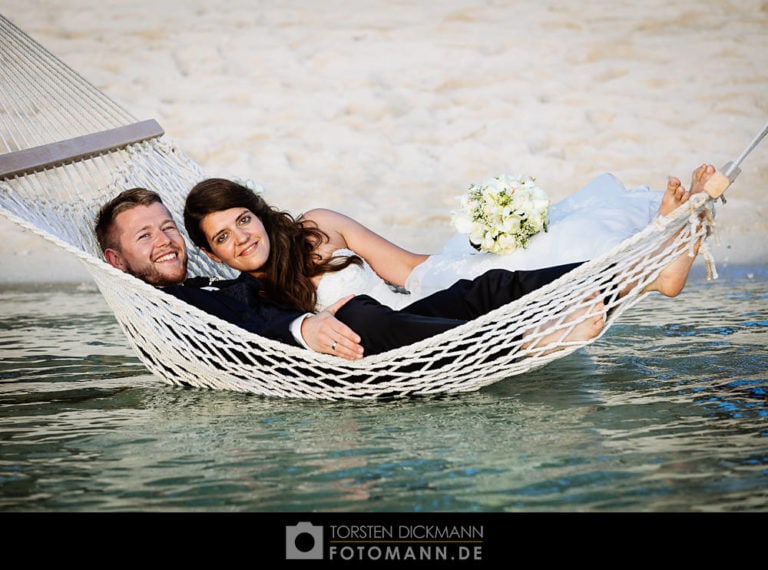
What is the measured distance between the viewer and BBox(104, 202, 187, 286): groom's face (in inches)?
109

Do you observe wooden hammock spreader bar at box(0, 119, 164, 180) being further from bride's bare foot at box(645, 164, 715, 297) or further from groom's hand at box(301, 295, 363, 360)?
bride's bare foot at box(645, 164, 715, 297)

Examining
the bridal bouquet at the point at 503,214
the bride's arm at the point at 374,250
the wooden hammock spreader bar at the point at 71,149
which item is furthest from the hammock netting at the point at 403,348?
the bride's arm at the point at 374,250

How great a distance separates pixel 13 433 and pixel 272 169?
10.7 feet

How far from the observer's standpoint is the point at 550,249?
2674 mm

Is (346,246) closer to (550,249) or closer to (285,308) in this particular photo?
(285,308)

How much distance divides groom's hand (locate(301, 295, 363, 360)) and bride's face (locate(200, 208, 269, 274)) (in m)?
0.43

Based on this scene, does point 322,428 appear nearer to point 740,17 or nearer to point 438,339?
point 438,339

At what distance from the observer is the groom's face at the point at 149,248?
9.09ft

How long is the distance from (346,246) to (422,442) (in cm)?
99

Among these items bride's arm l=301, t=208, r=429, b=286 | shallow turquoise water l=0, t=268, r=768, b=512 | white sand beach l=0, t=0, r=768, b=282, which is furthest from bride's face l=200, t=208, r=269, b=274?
white sand beach l=0, t=0, r=768, b=282

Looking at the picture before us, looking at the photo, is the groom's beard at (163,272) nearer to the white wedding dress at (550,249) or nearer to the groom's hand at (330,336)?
the white wedding dress at (550,249)
